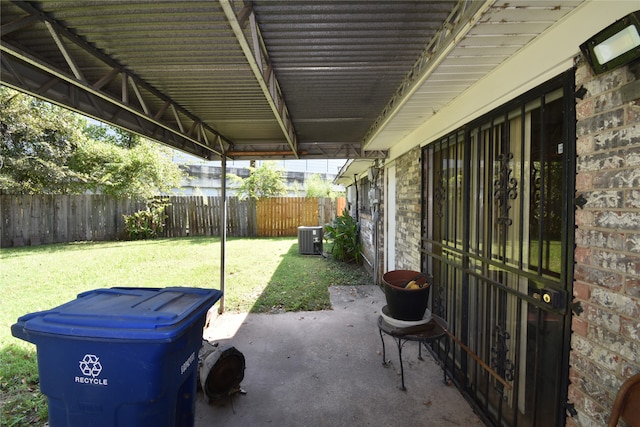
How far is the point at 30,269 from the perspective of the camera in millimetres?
6996

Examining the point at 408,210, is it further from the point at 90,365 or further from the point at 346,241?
the point at 346,241

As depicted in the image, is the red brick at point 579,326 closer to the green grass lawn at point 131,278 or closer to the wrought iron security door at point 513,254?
the wrought iron security door at point 513,254

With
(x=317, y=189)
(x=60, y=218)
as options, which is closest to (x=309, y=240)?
(x=60, y=218)

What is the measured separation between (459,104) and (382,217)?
144 inches

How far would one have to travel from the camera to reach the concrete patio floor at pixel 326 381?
2.54 m

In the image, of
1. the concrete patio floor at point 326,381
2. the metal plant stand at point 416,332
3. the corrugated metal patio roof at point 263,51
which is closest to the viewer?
the corrugated metal patio roof at point 263,51

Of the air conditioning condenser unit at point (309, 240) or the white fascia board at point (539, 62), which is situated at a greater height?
the white fascia board at point (539, 62)

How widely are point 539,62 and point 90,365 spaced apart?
320 centimetres

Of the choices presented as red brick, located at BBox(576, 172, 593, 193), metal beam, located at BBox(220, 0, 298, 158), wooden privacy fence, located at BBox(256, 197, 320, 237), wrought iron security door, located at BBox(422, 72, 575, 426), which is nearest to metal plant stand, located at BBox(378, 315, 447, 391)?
wrought iron security door, located at BBox(422, 72, 575, 426)

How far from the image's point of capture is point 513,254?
2246 millimetres

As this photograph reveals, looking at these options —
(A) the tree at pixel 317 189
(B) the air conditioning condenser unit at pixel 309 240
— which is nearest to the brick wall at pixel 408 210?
(B) the air conditioning condenser unit at pixel 309 240

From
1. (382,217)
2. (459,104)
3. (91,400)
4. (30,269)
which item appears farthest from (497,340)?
(30,269)

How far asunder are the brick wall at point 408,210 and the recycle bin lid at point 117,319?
3052mm

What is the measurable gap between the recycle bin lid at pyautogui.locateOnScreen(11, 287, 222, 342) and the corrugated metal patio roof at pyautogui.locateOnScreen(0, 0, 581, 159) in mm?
1699
